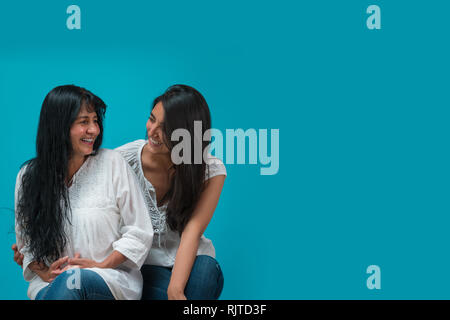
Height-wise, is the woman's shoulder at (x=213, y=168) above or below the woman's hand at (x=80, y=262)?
above

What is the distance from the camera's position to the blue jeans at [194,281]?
6.70 ft

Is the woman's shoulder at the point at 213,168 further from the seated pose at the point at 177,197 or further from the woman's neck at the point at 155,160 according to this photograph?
the woman's neck at the point at 155,160

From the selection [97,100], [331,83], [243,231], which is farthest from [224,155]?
[97,100]

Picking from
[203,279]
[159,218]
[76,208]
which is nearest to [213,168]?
[159,218]

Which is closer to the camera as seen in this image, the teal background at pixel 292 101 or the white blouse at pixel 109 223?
the white blouse at pixel 109 223

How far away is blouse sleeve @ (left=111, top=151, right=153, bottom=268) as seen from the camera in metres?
1.93

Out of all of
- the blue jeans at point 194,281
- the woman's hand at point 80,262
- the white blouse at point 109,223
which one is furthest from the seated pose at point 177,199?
the woman's hand at point 80,262

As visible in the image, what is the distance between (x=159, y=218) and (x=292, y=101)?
1.04 metres

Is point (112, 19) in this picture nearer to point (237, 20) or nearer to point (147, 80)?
point (147, 80)

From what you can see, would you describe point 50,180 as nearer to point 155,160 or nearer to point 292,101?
point 155,160

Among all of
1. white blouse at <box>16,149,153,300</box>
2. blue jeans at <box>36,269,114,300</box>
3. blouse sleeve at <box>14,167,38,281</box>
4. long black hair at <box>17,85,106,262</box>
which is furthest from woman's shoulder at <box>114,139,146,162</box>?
blue jeans at <box>36,269,114,300</box>

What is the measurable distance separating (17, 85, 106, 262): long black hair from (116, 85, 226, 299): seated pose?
0.25 m

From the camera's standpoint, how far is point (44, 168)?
1.98 metres

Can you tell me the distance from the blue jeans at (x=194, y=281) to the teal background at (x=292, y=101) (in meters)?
0.77
